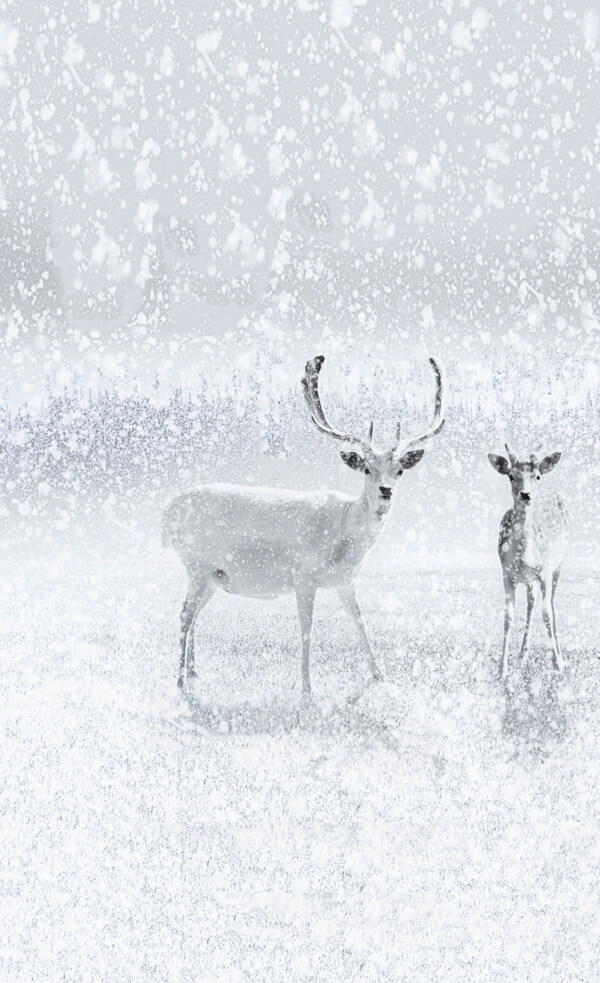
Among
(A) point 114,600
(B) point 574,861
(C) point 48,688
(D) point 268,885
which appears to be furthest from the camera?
(A) point 114,600

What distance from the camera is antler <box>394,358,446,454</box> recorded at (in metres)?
9.55

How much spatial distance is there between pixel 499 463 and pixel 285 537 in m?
Result: 2.70

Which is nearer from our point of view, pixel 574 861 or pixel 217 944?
pixel 217 944

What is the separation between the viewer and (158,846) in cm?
622

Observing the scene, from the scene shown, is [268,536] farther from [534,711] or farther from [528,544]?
[534,711]

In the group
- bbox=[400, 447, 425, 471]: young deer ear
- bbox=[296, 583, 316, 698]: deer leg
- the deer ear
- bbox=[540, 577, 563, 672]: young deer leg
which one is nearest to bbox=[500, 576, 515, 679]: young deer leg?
bbox=[540, 577, 563, 672]: young deer leg

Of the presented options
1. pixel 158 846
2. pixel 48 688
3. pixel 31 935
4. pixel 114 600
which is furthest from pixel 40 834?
pixel 114 600

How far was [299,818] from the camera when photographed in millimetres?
6711

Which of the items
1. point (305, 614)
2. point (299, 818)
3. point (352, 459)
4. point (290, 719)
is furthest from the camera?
point (305, 614)

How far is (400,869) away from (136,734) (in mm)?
3700

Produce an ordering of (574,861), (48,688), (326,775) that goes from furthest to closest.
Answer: (48,688) → (326,775) → (574,861)

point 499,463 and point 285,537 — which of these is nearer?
point 285,537

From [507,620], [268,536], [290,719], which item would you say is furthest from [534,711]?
[268,536]

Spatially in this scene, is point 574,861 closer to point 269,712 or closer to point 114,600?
point 269,712
